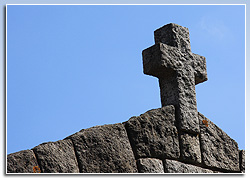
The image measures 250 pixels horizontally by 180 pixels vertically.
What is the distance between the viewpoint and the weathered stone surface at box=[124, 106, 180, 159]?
16.8 feet

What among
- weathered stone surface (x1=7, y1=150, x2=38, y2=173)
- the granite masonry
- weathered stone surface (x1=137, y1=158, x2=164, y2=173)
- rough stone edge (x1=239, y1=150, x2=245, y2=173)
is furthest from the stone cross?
weathered stone surface (x1=7, y1=150, x2=38, y2=173)

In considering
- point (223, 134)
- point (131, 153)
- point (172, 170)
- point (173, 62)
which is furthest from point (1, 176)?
point (223, 134)

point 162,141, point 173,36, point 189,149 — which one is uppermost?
point 173,36

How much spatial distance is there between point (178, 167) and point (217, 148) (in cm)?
69

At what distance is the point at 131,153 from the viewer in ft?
16.5

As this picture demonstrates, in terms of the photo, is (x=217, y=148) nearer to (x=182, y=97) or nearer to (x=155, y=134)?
(x=182, y=97)

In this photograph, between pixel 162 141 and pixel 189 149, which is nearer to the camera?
pixel 162 141

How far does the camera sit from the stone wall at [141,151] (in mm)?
4535

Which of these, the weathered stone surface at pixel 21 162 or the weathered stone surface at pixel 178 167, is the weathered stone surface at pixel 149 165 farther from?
the weathered stone surface at pixel 21 162

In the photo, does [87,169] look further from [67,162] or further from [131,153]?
[131,153]

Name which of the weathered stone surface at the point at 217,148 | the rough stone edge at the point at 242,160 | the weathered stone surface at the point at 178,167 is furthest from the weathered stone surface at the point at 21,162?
the rough stone edge at the point at 242,160

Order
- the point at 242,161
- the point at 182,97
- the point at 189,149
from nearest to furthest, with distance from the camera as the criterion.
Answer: the point at 189,149, the point at 182,97, the point at 242,161

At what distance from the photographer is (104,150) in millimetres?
4863


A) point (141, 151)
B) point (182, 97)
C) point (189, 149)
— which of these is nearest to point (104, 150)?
point (141, 151)
